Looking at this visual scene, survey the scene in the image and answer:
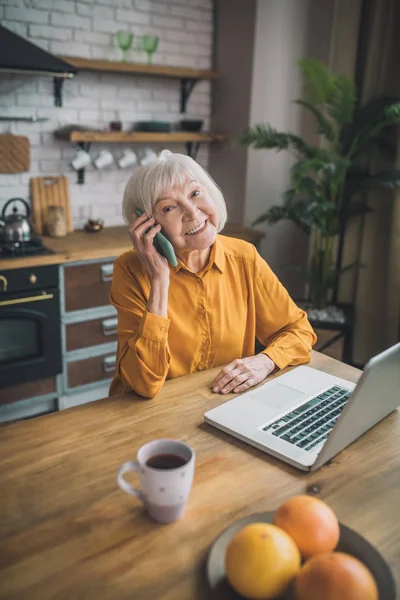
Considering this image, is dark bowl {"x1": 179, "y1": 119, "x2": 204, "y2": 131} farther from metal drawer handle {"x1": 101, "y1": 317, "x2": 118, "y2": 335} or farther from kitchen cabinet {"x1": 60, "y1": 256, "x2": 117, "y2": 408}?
metal drawer handle {"x1": 101, "y1": 317, "x2": 118, "y2": 335}

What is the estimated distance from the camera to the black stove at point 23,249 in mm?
2713

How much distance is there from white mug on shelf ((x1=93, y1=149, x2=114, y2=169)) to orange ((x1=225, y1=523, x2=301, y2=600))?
115 inches

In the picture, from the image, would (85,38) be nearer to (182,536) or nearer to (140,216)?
(140,216)

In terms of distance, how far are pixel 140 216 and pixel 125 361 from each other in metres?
0.42

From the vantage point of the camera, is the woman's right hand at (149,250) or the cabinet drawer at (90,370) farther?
the cabinet drawer at (90,370)

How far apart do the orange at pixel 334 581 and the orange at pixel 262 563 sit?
3cm

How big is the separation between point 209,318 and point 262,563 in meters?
1.00

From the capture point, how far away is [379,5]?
311cm

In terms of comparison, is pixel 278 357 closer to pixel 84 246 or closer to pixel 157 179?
pixel 157 179

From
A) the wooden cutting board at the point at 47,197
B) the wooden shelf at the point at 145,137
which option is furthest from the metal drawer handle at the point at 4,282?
the wooden shelf at the point at 145,137

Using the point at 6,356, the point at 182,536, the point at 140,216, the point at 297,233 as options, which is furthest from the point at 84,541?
the point at 297,233

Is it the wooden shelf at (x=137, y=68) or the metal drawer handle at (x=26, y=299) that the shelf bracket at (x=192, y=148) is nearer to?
the wooden shelf at (x=137, y=68)

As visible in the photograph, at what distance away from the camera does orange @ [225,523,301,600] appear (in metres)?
0.72

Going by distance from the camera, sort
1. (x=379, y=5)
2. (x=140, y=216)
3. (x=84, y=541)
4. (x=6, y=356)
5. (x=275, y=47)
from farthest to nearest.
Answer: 1. (x=275, y=47)
2. (x=379, y=5)
3. (x=6, y=356)
4. (x=140, y=216)
5. (x=84, y=541)
